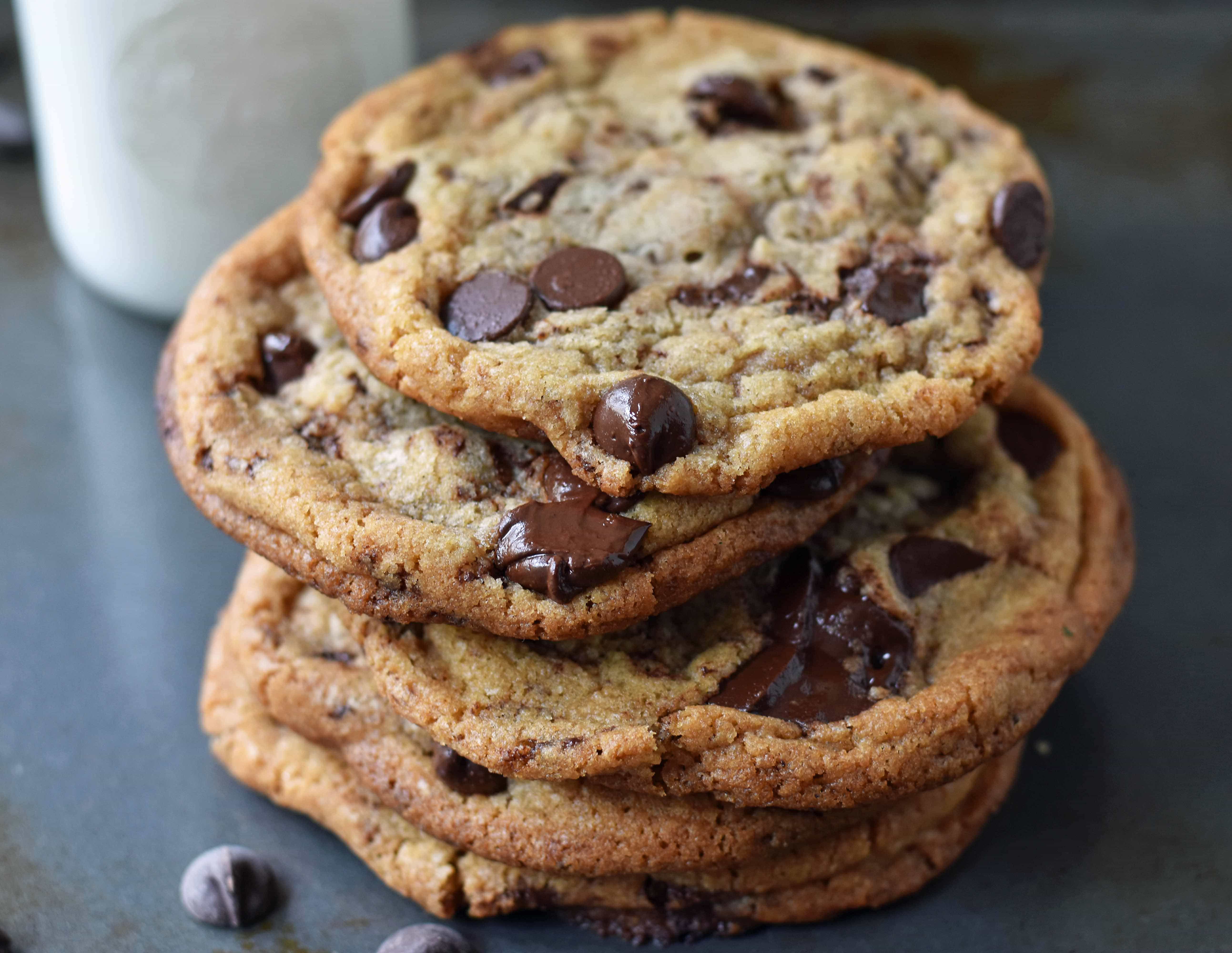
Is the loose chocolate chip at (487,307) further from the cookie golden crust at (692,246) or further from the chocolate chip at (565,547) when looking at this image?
the chocolate chip at (565,547)

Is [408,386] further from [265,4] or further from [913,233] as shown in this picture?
[265,4]

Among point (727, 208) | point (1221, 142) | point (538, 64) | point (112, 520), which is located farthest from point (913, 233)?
point (1221, 142)

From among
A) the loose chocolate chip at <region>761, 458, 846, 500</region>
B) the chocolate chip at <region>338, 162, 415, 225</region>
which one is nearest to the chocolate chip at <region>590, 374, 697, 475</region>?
the loose chocolate chip at <region>761, 458, 846, 500</region>

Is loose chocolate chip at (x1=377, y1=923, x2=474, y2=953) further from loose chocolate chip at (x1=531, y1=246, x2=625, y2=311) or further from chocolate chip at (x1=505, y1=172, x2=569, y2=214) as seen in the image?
chocolate chip at (x1=505, y1=172, x2=569, y2=214)

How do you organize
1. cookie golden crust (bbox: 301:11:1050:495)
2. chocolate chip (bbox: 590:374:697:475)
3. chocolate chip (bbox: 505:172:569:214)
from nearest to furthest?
chocolate chip (bbox: 590:374:697:475) → cookie golden crust (bbox: 301:11:1050:495) → chocolate chip (bbox: 505:172:569:214)

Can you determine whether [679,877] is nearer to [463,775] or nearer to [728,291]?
[463,775]

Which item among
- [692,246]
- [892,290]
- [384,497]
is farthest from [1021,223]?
[384,497]
